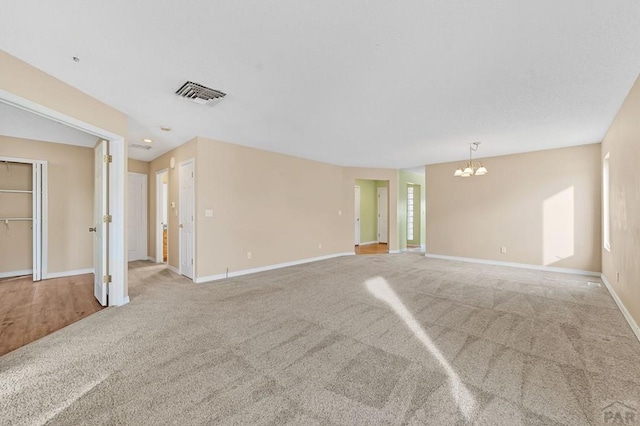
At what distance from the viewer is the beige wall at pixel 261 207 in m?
4.96

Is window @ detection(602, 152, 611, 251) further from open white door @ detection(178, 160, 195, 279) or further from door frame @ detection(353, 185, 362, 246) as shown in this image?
open white door @ detection(178, 160, 195, 279)

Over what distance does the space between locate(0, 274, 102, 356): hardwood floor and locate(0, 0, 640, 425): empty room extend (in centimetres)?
5

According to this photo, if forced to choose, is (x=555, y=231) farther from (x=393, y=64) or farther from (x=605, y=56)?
Result: (x=393, y=64)

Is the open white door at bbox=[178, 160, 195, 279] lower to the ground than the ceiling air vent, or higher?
lower

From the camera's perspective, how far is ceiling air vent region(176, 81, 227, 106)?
2896mm

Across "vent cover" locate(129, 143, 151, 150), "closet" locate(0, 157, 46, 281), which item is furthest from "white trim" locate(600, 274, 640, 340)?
"closet" locate(0, 157, 46, 281)

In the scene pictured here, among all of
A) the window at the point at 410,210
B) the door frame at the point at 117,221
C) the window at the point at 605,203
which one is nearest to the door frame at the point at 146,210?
the door frame at the point at 117,221

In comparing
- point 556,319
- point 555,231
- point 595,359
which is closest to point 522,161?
point 555,231

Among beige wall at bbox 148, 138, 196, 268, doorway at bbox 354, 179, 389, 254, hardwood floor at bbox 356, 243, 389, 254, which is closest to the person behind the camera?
beige wall at bbox 148, 138, 196, 268

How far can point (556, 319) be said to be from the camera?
10.5 ft

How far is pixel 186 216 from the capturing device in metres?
5.24

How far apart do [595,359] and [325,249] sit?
18.0ft

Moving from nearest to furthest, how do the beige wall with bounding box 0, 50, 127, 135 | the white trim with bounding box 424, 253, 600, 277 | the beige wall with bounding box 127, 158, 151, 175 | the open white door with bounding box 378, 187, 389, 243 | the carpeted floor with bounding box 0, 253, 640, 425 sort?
the carpeted floor with bounding box 0, 253, 640, 425
the beige wall with bounding box 0, 50, 127, 135
the white trim with bounding box 424, 253, 600, 277
the beige wall with bounding box 127, 158, 151, 175
the open white door with bounding box 378, 187, 389, 243

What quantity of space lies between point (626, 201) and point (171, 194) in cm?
721
